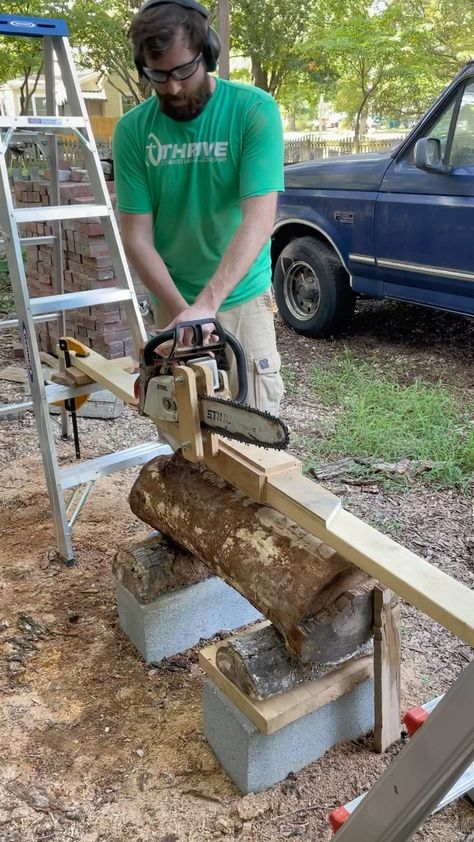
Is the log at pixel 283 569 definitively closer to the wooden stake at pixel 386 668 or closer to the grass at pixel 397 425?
the wooden stake at pixel 386 668

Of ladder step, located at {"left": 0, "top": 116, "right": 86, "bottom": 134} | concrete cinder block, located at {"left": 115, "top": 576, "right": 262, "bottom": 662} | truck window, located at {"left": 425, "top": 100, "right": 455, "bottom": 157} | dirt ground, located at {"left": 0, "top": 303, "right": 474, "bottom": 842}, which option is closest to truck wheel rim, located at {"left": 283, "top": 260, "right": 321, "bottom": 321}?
truck window, located at {"left": 425, "top": 100, "right": 455, "bottom": 157}

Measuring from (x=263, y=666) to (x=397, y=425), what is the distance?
275 cm

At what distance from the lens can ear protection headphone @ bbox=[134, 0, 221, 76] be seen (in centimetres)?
226

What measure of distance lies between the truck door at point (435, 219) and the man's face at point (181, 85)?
2862 millimetres

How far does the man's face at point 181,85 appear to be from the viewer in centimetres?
231

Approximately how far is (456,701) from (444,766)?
0.45ft

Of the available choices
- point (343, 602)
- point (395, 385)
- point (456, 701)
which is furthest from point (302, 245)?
point (456, 701)

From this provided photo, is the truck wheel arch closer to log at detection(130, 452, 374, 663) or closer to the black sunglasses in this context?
the black sunglasses

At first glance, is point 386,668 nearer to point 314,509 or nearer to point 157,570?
point 314,509

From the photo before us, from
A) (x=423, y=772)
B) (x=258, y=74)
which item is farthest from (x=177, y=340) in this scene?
(x=258, y=74)

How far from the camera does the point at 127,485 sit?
393cm

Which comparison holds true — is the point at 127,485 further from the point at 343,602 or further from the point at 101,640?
the point at 343,602

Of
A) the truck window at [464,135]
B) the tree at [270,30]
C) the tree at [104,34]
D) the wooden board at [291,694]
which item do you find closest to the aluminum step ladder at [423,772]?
the wooden board at [291,694]

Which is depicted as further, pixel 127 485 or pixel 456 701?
pixel 127 485
